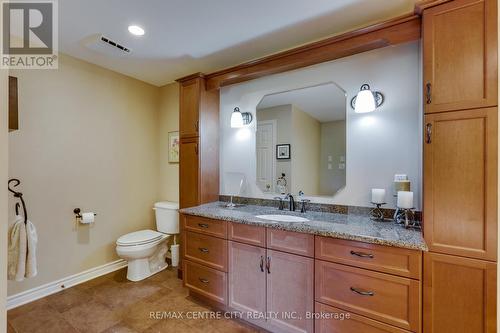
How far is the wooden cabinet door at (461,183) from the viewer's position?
50.7 inches

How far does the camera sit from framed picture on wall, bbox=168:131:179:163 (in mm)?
3281

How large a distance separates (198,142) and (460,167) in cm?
215

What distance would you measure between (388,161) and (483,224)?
28.7 inches

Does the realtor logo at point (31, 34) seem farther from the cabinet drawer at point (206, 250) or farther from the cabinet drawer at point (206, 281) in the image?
the cabinet drawer at point (206, 281)

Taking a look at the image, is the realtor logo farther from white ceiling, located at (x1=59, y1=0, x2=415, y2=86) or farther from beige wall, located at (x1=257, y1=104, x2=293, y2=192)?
beige wall, located at (x1=257, y1=104, x2=293, y2=192)

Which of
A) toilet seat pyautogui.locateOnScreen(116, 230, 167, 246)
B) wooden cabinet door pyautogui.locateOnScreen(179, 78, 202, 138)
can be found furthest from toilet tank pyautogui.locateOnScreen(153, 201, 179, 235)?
wooden cabinet door pyautogui.locateOnScreen(179, 78, 202, 138)

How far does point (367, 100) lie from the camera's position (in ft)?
A: 6.31

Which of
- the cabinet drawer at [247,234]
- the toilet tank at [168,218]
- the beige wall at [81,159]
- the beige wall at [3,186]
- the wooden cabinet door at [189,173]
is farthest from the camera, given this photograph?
the toilet tank at [168,218]

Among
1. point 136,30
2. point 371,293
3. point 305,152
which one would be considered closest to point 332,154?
point 305,152

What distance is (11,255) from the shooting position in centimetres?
174

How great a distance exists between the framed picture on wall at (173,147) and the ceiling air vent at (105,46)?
113 centimetres

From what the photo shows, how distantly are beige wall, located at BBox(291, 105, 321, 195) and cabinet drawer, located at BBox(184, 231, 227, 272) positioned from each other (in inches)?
34.4

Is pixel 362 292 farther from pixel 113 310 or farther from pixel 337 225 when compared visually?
pixel 113 310

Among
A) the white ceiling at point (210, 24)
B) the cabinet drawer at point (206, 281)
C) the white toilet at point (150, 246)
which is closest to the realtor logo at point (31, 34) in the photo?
the white ceiling at point (210, 24)
